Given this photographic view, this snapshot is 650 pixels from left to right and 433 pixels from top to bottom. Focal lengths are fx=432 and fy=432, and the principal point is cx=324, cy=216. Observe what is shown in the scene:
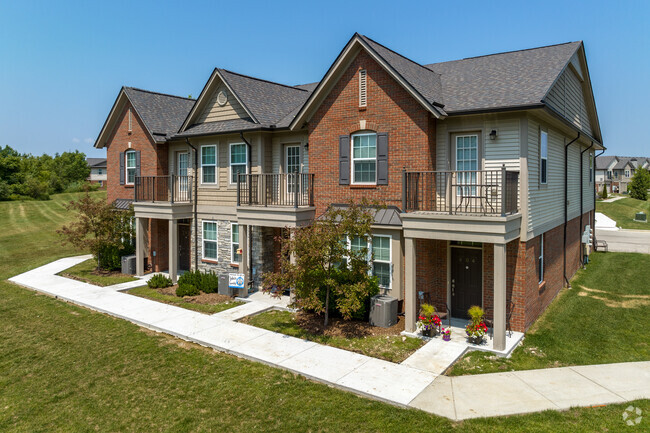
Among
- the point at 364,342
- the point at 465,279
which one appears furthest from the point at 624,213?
the point at 364,342

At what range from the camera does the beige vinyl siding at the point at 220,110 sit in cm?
1845

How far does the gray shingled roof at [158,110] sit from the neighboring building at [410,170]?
1.02ft

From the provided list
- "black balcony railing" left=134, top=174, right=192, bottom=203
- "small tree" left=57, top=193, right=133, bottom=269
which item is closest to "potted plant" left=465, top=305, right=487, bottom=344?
"black balcony railing" left=134, top=174, right=192, bottom=203

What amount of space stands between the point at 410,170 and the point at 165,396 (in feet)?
29.6

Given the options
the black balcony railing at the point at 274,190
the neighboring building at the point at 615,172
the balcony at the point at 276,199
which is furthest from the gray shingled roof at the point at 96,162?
the neighboring building at the point at 615,172

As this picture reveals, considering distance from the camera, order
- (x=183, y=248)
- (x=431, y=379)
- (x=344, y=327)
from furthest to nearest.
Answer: (x=183, y=248), (x=344, y=327), (x=431, y=379)

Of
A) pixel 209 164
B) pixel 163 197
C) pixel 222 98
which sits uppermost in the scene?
pixel 222 98

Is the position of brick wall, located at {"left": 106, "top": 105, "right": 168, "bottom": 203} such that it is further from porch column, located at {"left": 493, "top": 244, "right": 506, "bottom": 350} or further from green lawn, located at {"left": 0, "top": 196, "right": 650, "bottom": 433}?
porch column, located at {"left": 493, "top": 244, "right": 506, "bottom": 350}

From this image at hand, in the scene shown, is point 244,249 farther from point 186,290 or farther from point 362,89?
point 362,89

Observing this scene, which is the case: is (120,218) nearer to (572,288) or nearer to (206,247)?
(206,247)

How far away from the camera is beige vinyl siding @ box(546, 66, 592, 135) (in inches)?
588

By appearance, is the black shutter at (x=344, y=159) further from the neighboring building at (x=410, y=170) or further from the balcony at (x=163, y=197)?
the balcony at (x=163, y=197)

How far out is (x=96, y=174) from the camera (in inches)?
3853

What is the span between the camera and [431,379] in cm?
948
